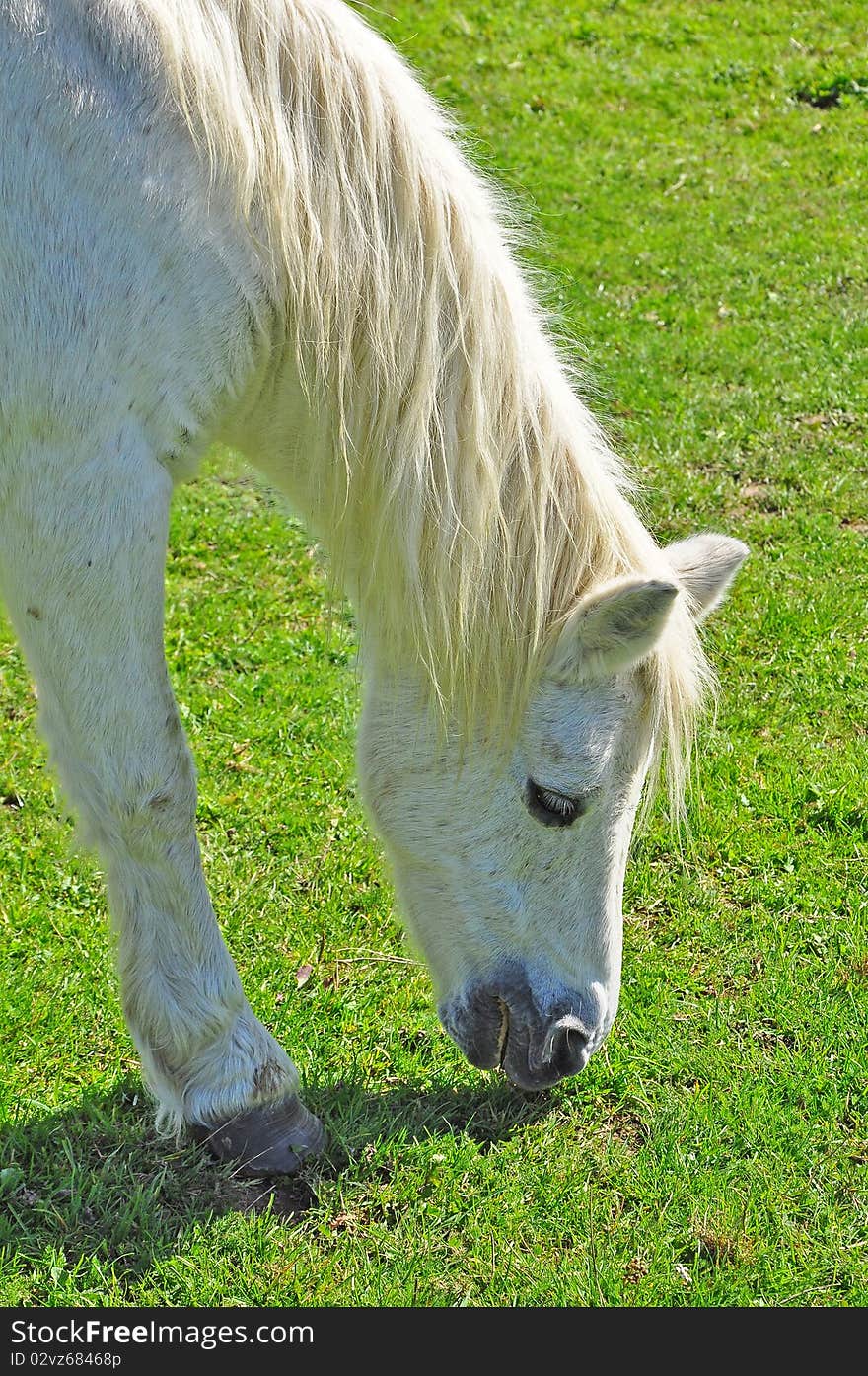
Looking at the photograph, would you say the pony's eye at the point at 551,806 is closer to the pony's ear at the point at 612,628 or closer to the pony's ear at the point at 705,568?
the pony's ear at the point at 612,628

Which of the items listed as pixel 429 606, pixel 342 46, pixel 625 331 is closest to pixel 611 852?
pixel 429 606

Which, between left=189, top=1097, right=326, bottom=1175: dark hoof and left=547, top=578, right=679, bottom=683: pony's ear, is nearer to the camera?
left=547, top=578, right=679, bottom=683: pony's ear

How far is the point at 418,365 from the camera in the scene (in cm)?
286

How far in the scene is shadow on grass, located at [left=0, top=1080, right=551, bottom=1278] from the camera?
3000mm

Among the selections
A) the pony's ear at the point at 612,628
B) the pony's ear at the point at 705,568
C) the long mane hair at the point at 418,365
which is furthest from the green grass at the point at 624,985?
the pony's ear at the point at 612,628

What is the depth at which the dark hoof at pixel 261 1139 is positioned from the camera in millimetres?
3123

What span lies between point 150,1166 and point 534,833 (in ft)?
4.21

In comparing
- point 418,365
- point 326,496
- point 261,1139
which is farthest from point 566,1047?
point 418,365

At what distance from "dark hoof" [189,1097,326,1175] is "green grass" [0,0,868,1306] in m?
0.06

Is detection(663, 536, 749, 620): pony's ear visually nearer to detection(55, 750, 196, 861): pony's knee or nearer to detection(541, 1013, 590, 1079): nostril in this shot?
detection(541, 1013, 590, 1079): nostril

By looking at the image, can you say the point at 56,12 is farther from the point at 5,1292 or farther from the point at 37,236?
the point at 5,1292

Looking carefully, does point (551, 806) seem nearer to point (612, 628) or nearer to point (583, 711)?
point (583, 711)

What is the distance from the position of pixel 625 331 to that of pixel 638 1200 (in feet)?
18.0

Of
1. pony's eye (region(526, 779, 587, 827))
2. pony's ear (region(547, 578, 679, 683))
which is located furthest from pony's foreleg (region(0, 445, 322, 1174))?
pony's ear (region(547, 578, 679, 683))
